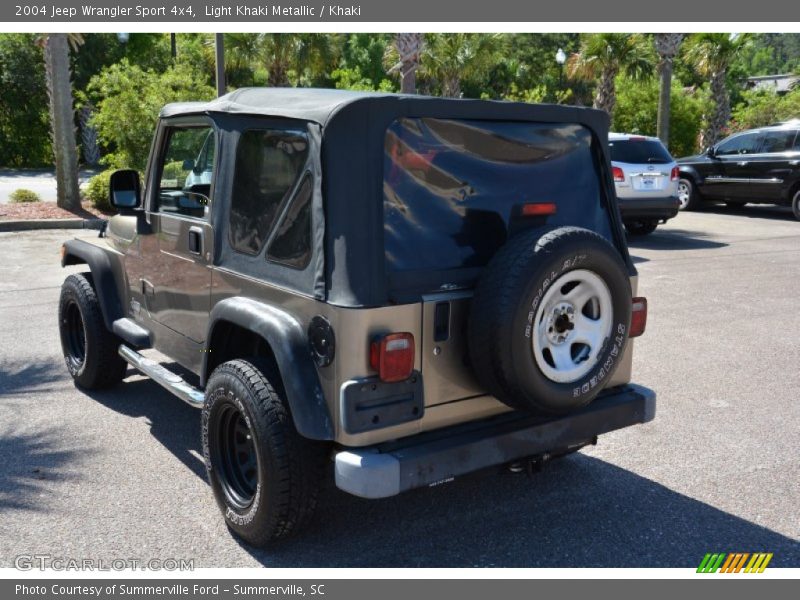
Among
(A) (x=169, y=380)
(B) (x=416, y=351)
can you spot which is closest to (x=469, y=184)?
(B) (x=416, y=351)

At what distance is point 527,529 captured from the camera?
3783 millimetres

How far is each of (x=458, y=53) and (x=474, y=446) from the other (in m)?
23.0

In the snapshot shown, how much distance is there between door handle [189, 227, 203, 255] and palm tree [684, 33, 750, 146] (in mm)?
24938

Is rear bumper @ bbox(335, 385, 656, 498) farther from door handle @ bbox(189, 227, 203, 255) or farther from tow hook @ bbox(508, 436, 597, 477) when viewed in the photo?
door handle @ bbox(189, 227, 203, 255)

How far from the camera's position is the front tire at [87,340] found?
5.37 m

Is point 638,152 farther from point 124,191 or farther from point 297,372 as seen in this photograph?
point 297,372

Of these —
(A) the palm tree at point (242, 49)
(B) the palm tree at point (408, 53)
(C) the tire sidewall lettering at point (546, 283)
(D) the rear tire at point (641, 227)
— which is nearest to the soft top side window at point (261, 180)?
(C) the tire sidewall lettering at point (546, 283)

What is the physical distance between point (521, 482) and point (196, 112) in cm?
263

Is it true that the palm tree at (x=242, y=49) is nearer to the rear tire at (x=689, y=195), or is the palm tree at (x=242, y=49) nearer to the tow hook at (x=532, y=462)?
the rear tire at (x=689, y=195)

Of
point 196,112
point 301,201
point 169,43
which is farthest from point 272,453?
point 169,43

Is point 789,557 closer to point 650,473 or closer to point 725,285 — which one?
point 650,473

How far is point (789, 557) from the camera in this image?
3.55m

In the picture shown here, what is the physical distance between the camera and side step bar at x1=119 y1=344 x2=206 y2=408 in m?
4.08

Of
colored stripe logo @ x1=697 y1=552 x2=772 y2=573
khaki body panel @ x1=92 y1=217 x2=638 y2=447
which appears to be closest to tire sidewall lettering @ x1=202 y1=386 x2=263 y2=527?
khaki body panel @ x1=92 y1=217 x2=638 y2=447
